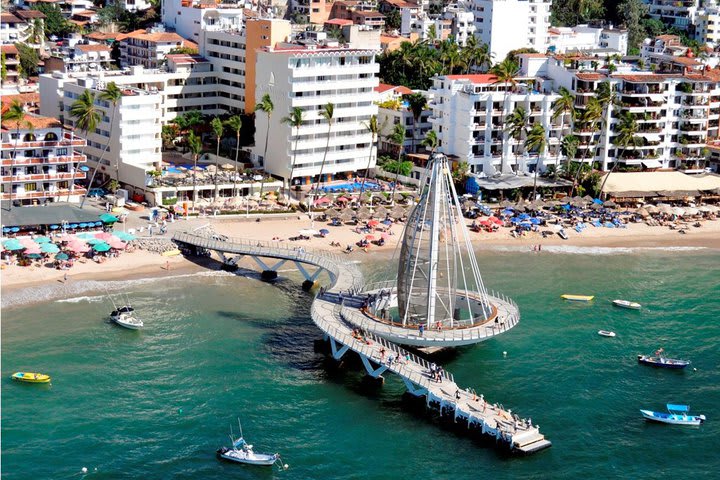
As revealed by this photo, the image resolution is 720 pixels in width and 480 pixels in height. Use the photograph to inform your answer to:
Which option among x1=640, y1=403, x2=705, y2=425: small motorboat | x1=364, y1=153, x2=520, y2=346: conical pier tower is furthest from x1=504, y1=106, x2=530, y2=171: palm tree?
x1=640, y1=403, x2=705, y2=425: small motorboat

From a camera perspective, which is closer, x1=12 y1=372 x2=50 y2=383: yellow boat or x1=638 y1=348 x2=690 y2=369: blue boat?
x1=12 y1=372 x2=50 y2=383: yellow boat

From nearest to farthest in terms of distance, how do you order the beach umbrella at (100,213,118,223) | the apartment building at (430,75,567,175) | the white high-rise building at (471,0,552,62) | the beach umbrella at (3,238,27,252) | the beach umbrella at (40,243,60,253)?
1. the beach umbrella at (3,238,27,252)
2. the beach umbrella at (40,243,60,253)
3. the beach umbrella at (100,213,118,223)
4. the apartment building at (430,75,567,175)
5. the white high-rise building at (471,0,552,62)

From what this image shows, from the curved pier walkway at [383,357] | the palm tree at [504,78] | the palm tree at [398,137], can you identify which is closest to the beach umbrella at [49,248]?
the curved pier walkway at [383,357]

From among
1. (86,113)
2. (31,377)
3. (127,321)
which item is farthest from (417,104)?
(31,377)

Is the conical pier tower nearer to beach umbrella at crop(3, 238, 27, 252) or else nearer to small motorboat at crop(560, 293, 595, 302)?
small motorboat at crop(560, 293, 595, 302)

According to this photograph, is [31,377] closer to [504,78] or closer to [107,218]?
[107,218]

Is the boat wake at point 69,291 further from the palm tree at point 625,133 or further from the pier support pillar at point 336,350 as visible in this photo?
the palm tree at point 625,133
